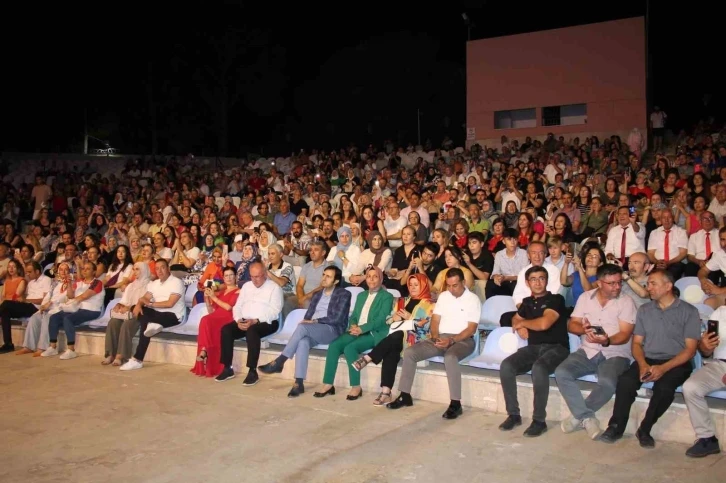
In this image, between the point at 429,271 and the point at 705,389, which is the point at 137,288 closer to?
the point at 429,271

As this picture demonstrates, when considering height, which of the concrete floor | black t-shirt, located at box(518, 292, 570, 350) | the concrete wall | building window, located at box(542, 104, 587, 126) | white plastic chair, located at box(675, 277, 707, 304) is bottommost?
the concrete floor

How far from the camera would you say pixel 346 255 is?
343 inches

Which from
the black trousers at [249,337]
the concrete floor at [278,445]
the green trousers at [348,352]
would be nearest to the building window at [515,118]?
the black trousers at [249,337]

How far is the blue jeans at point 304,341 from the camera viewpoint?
620 centimetres

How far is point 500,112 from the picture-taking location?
18.0 metres

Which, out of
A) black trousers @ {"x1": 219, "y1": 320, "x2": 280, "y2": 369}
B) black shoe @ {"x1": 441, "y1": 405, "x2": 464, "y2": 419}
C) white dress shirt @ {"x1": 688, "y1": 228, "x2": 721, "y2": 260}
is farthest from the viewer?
white dress shirt @ {"x1": 688, "y1": 228, "x2": 721, "y2": 260}

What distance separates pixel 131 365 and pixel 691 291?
564cm

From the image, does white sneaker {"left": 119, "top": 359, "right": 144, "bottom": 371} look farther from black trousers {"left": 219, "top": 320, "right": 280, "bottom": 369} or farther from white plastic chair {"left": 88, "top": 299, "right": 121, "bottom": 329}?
white plastic chair {"left": 88, "top": 299, "right": 121, "bottom": 329}

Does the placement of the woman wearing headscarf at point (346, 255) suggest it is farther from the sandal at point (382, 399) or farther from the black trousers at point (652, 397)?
the black trousers at point (652, 397)

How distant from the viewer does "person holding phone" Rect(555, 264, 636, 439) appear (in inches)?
189

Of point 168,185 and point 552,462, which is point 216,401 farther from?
point 168,185

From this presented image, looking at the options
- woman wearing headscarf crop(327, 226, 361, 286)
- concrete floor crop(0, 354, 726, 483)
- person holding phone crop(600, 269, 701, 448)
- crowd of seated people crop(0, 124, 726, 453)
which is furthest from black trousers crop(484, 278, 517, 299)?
person holding phone crop(600, 269, 701, 448)

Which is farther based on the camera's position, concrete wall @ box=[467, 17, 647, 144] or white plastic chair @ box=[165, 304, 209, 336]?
concrete wall @ box=[467, 17, 647, 144]

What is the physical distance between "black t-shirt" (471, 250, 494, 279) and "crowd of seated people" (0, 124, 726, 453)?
0.03 metres
